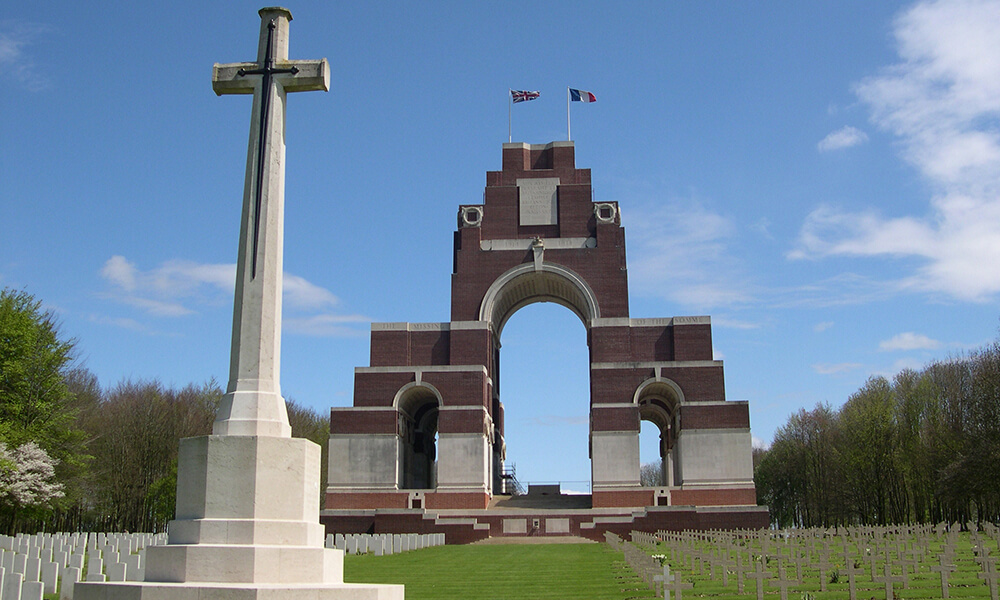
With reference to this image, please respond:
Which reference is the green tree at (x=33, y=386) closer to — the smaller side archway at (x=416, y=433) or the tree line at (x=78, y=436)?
the tree line at (x=78, y=436)

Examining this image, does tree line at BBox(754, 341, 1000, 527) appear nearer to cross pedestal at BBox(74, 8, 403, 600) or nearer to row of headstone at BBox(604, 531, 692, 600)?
row of headstone at BBox(604, 531, 692, 600)

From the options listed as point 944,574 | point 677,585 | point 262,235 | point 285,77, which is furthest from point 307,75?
point 944,574

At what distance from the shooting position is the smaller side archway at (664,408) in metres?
43.1

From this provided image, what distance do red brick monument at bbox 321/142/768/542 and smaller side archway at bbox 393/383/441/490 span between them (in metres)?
0.14

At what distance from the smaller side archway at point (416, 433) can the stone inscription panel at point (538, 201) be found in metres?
10.9

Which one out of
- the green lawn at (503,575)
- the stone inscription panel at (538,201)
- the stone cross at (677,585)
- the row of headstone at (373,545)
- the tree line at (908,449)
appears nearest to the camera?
the stone cross at (677,585)

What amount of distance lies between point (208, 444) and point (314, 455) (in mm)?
1205

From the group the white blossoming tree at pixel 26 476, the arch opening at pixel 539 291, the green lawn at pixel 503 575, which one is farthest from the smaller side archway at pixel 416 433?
the green lawn at pixel 503 575

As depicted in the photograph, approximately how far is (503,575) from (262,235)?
1049 cm

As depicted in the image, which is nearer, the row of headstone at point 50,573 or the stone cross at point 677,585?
the row of headstone at point 50,573

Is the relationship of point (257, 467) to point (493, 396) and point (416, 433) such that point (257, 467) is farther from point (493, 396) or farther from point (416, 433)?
point (493, 396)

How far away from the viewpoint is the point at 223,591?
27.5ft

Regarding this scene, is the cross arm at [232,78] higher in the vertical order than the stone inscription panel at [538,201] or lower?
lower

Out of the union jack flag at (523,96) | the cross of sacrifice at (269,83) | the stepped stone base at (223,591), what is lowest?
the stepped stone base at (223,591)
